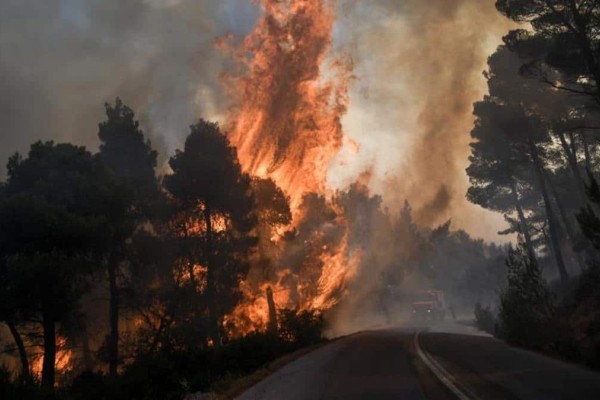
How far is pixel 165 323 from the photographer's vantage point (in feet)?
117

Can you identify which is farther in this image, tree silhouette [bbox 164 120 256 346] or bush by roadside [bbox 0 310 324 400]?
tree silhouette [bbox 164 120 256 346]

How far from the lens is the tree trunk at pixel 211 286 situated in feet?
110

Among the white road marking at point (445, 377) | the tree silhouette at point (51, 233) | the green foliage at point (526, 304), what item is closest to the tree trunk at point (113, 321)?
the tree silhouette at point (51, 233)

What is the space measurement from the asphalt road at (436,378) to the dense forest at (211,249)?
6.57ft

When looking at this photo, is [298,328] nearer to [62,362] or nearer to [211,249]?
[211,249]

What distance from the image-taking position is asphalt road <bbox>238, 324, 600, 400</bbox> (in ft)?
37.0

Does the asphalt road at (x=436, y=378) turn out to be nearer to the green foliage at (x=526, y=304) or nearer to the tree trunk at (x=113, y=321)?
the green foliage at (x=526, y=304)

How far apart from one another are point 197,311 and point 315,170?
54.0 feet

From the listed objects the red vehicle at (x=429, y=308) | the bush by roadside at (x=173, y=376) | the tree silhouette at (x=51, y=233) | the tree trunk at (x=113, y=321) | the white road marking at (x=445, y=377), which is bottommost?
the red vehicle at (x=429, y=308)

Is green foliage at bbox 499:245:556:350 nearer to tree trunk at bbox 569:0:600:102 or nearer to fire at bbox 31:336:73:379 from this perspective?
tree trunk at bbox 569:0:600:102

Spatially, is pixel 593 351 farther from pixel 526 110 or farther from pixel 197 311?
pixel 526 110

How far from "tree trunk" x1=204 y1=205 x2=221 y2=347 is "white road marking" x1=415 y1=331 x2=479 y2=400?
56.4 feet

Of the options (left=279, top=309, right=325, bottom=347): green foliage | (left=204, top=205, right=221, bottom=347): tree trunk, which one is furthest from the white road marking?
(left=204, top=205, right=221, bottom=347): tree trunk

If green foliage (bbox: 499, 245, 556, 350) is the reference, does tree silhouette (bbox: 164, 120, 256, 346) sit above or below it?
above
